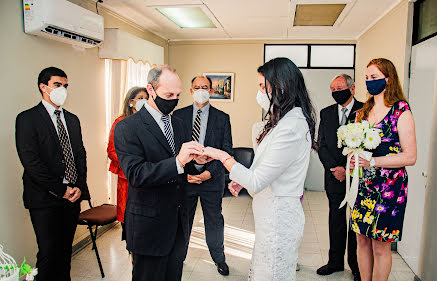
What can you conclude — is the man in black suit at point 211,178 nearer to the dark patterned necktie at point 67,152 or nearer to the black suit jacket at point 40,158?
the dark patterned necktie at point 67,152

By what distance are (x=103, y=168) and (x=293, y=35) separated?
4.04 meters

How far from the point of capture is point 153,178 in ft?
6.15

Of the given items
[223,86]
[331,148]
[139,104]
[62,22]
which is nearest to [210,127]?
[139,104]

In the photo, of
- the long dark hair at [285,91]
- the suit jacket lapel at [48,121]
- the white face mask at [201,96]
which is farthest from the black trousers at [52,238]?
the long dark hair at [285,91]

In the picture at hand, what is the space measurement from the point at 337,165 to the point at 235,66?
12.8 feet

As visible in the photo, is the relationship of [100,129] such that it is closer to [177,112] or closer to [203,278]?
[177,112]

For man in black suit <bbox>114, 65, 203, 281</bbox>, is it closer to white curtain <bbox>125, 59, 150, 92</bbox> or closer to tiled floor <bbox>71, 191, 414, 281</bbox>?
tiled floor <bbox>71, 191, 414, 281</bbox>

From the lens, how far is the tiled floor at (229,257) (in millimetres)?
3314

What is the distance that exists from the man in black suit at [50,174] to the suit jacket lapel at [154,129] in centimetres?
108

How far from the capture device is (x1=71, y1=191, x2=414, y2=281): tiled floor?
→ 3314 mm

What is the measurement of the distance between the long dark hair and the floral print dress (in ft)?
2.75

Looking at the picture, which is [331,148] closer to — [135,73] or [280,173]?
[280,173]

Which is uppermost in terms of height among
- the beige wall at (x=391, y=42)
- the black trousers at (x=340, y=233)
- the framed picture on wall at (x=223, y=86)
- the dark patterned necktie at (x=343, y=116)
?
the beige wall at (x=391, y=42)

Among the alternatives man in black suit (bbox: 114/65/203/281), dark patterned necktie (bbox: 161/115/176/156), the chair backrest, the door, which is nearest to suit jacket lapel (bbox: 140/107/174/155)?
man in black suit (bbox: 114/65/203/281)
